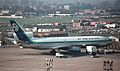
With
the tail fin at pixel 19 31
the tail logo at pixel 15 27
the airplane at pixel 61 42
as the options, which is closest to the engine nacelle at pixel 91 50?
the airplane at pixel 61 42

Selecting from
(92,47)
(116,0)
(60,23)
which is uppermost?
(116,0)

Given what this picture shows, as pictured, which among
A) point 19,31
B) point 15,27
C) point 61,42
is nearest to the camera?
point 61,42

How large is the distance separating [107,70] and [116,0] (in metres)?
6.92

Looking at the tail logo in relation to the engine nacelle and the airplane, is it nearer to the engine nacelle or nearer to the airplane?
the airplane

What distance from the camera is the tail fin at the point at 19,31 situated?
19844mm

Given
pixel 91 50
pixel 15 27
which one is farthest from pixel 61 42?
pixel 15 27

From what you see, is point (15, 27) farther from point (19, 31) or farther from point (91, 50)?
point (91, 50)

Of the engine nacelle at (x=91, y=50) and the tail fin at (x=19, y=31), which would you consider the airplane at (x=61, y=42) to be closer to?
the tail fin at (x=19, y=31)

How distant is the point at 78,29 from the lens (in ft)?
74.5

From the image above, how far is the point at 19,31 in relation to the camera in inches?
797

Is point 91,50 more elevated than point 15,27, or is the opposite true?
point 15,27

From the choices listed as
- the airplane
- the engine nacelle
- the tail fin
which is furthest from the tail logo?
the engine nacelle

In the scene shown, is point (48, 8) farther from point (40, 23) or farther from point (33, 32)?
point (33, 32)

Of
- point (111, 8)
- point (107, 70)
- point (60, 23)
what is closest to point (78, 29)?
point (60, 23)
